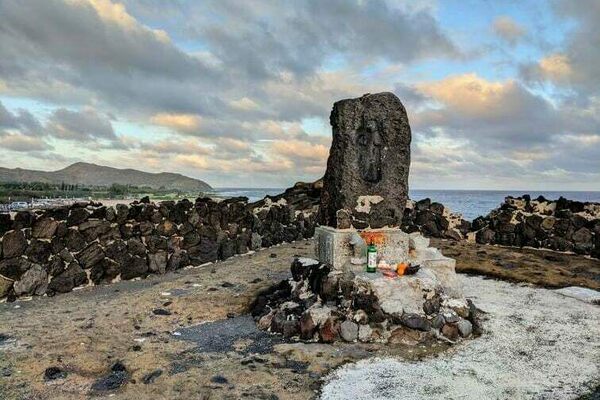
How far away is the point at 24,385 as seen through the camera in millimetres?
4898

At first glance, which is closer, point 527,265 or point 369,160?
point 369,160

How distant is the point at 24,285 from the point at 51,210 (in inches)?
59.7

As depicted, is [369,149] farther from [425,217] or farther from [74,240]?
[425,217]

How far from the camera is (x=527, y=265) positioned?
11.7 metres

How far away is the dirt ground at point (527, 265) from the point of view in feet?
33.6

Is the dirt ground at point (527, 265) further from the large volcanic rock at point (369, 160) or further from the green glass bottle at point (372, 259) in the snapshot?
the green glass bottle at point (372, 259)

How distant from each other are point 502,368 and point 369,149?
161 inches

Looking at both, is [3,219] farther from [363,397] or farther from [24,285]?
[363,397]

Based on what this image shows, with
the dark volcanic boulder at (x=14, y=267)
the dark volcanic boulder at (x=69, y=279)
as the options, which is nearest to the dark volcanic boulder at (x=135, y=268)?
the dark volcanic boulder at (x=69, y=279)

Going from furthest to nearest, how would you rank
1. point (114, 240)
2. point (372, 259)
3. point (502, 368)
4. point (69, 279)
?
point (114, 240) < point (69, 279) < point (372, 259) < point (502, 368)

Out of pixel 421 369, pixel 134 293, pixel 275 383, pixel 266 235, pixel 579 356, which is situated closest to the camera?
pixel 275 383

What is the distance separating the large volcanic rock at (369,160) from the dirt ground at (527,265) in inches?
168

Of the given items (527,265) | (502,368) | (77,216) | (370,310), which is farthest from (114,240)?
(527,265)

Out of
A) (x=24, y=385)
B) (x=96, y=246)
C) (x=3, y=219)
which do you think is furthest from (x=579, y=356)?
(x=3, y=219)
